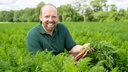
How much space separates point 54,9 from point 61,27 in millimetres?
521

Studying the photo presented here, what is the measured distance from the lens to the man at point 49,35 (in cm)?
562

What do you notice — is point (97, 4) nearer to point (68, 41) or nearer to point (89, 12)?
point (89, 12)

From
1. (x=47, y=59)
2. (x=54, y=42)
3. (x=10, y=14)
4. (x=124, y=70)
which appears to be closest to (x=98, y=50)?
(x=124, y=70)

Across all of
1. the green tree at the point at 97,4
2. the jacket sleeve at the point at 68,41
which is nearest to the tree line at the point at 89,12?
the green tree at the point at 97,4

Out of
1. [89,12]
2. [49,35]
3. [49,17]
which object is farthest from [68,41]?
[89,12]

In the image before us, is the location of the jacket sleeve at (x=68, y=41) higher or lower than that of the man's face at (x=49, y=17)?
lower

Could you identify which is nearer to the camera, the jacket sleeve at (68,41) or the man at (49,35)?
the man at (49,35)

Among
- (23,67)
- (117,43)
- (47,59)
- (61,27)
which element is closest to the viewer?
(23,67)

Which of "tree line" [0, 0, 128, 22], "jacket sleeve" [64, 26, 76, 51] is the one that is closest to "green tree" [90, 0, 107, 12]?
"tree line" [0, 0, 128, 22]

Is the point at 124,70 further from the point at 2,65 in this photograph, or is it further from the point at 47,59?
the point at 2,65

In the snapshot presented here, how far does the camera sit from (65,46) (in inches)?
249

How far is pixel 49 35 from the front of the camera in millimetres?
5918

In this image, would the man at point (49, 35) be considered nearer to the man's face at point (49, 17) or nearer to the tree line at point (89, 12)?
the man's face at point (49, 17)

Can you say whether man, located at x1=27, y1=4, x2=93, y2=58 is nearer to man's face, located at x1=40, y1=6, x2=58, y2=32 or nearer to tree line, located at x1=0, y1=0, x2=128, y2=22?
man's face, located at x1=40, y1=6, x2=58, y2=32
